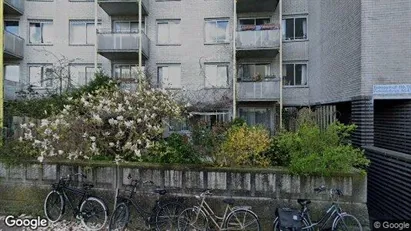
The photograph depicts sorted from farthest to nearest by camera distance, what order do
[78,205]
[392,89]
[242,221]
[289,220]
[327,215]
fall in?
[392,89], [78,205], [242,221], [327,215], [289,220]

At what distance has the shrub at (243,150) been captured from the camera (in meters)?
6.40

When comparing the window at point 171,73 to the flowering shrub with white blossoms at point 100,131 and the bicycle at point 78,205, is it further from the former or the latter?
the bicycle at point 78,205

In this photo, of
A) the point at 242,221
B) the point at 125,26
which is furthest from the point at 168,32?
the point at 242,221

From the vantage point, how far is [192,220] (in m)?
5.91

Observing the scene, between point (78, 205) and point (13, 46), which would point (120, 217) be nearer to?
point (78, 205)

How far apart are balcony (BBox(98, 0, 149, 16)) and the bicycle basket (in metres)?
17.5

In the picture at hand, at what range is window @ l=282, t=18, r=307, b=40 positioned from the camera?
67.3ft

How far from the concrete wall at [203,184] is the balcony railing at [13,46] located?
→ 15977 mm

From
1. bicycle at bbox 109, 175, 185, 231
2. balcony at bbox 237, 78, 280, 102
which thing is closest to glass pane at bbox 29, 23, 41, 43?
balcony at bbox 237, 78, 280, 102

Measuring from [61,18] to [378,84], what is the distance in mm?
20586

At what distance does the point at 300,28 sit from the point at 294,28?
38 cm

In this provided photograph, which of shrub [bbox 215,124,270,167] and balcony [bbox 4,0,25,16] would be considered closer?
shrub [bbox 215,124,270,167]

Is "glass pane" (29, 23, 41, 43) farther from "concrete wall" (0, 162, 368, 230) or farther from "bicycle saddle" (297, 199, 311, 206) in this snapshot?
"bicycle saddle" (297, 199, 311, 206)

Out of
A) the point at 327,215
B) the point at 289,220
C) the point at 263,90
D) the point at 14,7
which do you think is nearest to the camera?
the point at 289,220
